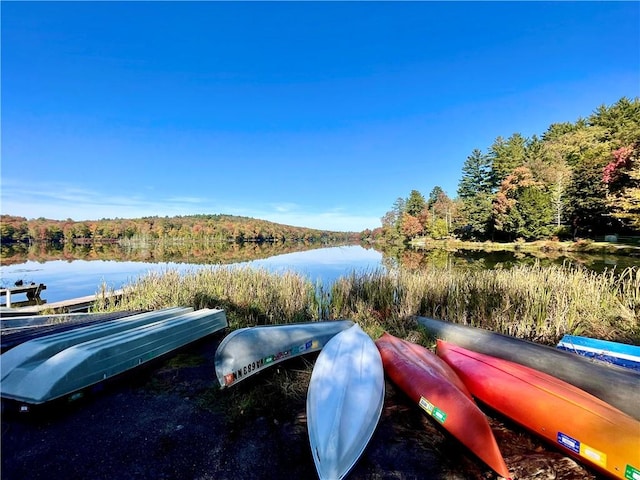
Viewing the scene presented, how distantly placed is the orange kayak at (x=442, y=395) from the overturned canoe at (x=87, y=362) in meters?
2.84

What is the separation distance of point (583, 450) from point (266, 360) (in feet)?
9.08

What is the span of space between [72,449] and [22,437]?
0.47 meters

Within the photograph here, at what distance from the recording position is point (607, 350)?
11.5 feet

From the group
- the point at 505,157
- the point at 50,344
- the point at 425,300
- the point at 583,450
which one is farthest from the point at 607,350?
the point at 505,157

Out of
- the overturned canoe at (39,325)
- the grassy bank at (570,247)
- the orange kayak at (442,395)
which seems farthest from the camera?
the grassy bank at (570,247)

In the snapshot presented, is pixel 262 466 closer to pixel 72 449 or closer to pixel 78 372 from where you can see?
pixel 72 449

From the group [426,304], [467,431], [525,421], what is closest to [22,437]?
[467,431]

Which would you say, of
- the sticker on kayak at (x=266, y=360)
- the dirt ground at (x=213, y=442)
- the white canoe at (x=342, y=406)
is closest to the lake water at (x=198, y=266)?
the sticker on kayak at (x=266, y=360)

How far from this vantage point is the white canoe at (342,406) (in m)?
1.94

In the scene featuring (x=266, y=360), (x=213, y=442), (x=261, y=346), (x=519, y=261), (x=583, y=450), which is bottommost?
(x=519, y=261)

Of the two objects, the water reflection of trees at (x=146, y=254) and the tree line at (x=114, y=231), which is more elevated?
the tree line at (x=114, y=231)

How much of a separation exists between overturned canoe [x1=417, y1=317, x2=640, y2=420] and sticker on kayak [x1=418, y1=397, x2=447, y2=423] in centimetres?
157

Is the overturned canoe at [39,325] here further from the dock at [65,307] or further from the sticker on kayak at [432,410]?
the sticker on kayak at [432,410]

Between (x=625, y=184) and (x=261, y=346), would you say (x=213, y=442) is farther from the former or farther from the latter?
(x=625, y=184)
